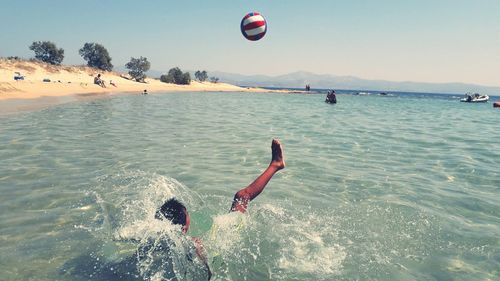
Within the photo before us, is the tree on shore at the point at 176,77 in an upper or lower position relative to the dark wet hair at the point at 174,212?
upper

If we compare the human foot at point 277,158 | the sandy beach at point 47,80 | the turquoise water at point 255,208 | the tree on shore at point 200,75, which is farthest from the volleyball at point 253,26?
the tree on shore at point 200,75

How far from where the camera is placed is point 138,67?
280ft

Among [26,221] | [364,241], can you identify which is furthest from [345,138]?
[26,221]

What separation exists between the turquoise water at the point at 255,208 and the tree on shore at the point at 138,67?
73.3 m

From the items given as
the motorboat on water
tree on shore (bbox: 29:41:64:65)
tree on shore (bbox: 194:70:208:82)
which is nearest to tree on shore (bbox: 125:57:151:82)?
tree on shore (bbox: 29:41:64:65)

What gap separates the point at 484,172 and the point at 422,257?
7495 mm

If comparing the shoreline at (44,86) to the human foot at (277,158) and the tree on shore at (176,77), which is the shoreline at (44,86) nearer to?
the tree on shore at (176,77)

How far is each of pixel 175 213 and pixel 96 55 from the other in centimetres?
8520

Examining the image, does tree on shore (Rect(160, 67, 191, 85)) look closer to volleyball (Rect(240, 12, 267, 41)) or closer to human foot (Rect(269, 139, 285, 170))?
volleyball (Rect(240, 12, 267, 41))

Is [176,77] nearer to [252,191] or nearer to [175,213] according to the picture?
[252,191]

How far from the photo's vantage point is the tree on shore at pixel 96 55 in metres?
81.1

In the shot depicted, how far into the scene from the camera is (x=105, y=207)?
25.1ft

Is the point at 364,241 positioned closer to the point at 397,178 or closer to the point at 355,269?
the point at 355,269

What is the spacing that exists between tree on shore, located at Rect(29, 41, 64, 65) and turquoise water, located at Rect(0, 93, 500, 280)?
2623 inches
